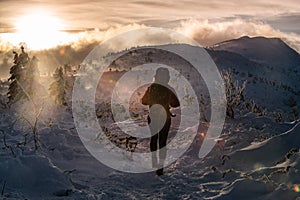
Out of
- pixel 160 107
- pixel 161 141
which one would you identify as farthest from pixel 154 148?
pixel 160 107

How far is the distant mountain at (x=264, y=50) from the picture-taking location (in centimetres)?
7581

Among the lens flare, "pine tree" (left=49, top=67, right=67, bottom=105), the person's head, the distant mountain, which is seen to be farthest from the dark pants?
the distant mountain

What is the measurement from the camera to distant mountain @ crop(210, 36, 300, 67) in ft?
249

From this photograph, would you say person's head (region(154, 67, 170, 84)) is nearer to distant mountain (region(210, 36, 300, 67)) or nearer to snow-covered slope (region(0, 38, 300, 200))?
snow-covered slope (region(0, 38, 300, 200))

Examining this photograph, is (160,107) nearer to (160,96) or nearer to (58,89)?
(160,96)

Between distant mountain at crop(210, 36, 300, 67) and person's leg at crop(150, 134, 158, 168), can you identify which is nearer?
person's leg at crop(150, 134, 158, 168)

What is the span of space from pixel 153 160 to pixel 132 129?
3.83 metres

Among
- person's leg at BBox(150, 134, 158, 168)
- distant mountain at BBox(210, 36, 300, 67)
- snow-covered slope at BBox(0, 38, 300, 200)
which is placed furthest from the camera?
distant mountain at BBox(210, 36, 300, 67)

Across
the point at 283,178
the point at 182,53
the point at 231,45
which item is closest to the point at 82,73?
the point at 283,178

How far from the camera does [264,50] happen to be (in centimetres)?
8288

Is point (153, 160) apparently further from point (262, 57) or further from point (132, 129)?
point (262, 57)

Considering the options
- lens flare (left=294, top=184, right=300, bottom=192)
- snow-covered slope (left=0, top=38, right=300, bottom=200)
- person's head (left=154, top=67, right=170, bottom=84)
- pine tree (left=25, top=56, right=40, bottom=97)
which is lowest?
snow-covered slope (left=0, top=38, right=300, bottom=200)

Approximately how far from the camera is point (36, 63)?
25.3m

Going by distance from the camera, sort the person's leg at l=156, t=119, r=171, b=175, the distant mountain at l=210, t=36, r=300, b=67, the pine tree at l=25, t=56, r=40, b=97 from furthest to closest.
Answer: the distant mountain at l=210, t=36, r=300, b=67 → the pine tree at l=25, t=56, r=40, b=97 → the person's leg at l=156, t=119, r=171, b=175
